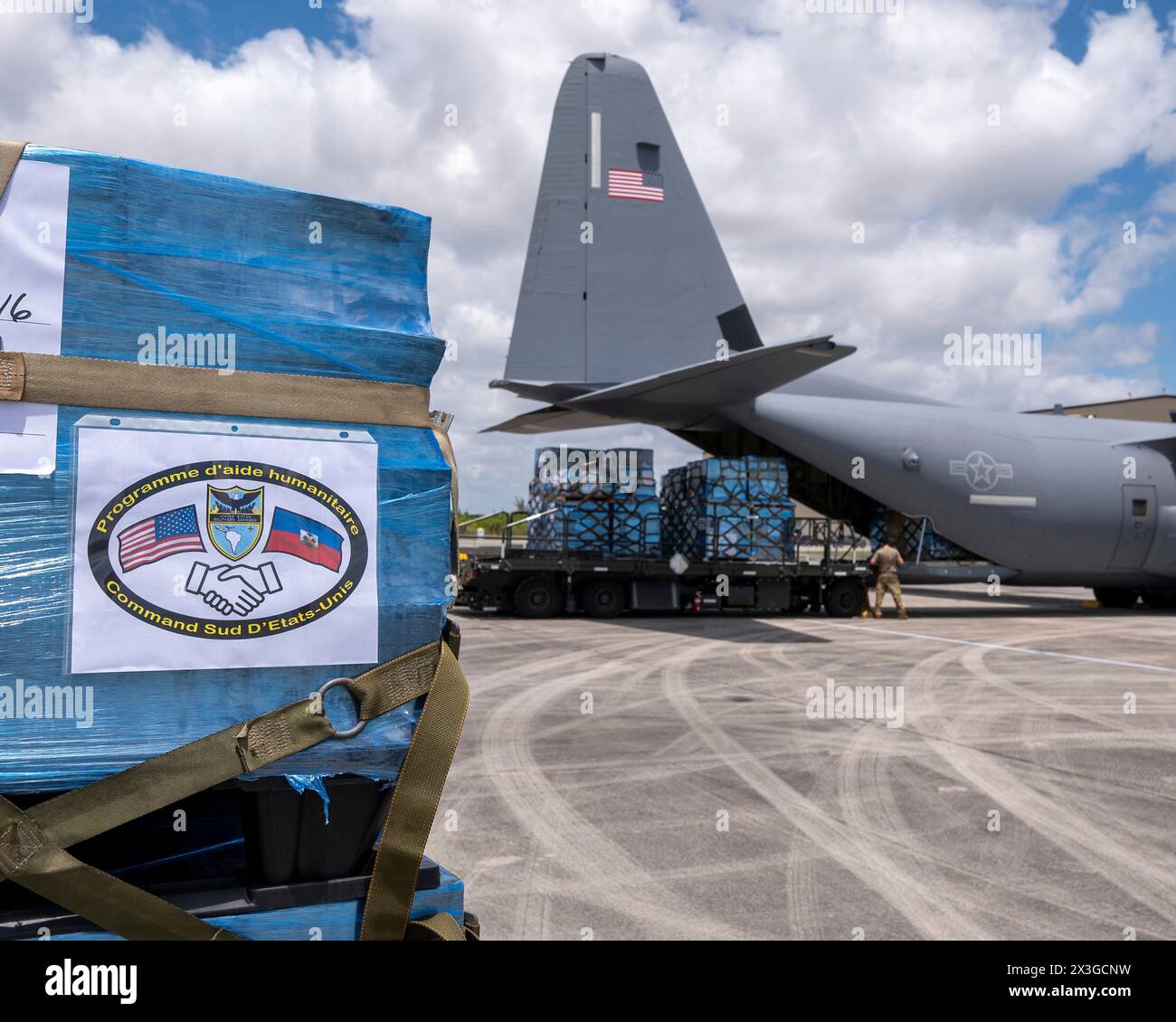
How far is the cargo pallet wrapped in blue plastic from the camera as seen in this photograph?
190cm

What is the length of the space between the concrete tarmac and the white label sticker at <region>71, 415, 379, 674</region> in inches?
106

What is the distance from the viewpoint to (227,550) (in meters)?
2.07

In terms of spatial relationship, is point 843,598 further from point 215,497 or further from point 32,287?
point 32,287

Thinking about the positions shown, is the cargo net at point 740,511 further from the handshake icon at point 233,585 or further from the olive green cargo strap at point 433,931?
the handshake icon at point 233,585

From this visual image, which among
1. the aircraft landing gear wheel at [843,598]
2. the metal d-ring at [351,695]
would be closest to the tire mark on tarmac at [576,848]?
the metal d-ring at [351,695]

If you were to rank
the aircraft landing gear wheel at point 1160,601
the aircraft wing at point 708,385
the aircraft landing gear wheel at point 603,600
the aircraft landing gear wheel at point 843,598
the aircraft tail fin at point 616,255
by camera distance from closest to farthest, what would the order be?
the aircraft wing at point 708,385, the aircraft tail fin at point 616,255, the aircraft landing gear wheel at point 603,600, the aircraft landing gear wheel at point 843,598, the aircraft landing gear wheel at point 1160,601

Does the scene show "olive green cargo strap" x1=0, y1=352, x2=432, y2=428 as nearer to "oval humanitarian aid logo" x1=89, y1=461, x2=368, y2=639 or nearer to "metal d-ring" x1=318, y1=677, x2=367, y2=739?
"oval humanitarian aid logo" x1=89, y1=461, x2=368, y2=639

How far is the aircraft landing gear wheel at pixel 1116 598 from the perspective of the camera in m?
25.0

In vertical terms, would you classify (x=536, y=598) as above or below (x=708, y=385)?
below

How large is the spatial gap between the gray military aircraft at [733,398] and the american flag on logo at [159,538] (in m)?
A: 13.9

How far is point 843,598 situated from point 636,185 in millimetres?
9636

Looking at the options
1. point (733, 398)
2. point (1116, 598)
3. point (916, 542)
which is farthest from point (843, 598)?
point (1116, 598)

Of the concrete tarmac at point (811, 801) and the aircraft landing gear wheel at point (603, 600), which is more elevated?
the aircraft landing gear wheel at point (603, 600)

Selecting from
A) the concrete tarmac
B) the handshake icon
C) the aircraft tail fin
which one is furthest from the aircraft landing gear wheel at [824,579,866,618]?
the handshake icon
